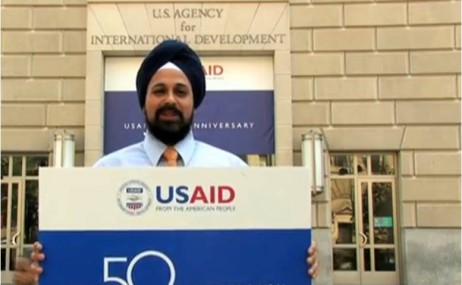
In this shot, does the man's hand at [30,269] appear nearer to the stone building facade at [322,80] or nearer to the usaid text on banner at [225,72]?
the stone building facade at [322,80]

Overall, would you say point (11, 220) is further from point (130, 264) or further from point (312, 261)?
point (312, 261)

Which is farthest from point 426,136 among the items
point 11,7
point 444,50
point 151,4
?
point 11,7

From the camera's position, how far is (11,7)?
1053cm

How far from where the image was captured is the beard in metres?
2.72

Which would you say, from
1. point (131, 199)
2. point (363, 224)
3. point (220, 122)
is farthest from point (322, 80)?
point (131, 199)

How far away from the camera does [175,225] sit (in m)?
2.60

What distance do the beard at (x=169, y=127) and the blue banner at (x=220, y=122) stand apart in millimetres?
7442

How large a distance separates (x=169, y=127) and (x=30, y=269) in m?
0.81

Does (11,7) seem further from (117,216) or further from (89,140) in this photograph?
(117,216)

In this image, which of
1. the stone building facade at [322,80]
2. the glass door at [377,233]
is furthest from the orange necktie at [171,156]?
the glass door at [377,233]

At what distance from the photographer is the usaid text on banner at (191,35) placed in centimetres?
1033

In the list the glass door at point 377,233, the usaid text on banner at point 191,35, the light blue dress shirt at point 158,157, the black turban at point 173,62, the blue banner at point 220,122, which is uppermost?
the usaid text on banner at point 191,35

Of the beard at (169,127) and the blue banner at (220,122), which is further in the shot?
the blue banner at (220,122)

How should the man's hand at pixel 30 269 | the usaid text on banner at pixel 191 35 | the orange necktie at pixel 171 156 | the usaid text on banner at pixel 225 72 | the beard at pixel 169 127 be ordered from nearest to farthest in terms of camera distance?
the man's hand at pixel 30 269 → the beard at pixel 169 127 → the orange necktie at pixel 171 156 → the usaid text on banner at pixel 191 35 → the usaid text on banner at pixel 225 72
